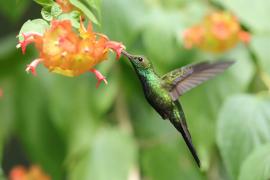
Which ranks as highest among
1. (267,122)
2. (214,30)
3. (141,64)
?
(141,64)

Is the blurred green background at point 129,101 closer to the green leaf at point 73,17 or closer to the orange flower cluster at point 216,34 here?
the orange flower cluster at point 216,34

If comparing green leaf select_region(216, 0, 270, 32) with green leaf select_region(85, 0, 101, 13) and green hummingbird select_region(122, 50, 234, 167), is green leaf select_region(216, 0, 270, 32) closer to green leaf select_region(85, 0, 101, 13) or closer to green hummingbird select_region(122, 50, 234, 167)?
green hummingbird select_region(122, 50, 234, 167)

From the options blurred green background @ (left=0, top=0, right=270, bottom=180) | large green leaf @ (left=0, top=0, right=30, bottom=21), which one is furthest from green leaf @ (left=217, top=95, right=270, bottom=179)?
large green leaf @ (left=0, top=0, right=30, bottom=21)

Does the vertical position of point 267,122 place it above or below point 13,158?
above

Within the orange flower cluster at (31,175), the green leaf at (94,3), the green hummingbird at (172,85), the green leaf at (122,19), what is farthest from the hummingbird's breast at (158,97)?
the orange flower cluster at (31,175)

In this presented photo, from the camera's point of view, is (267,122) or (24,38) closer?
(24,38)

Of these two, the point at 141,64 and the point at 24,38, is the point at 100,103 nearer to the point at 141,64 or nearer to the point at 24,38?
the point at 141,64

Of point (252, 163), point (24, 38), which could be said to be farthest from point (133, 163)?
point (24, 38)
